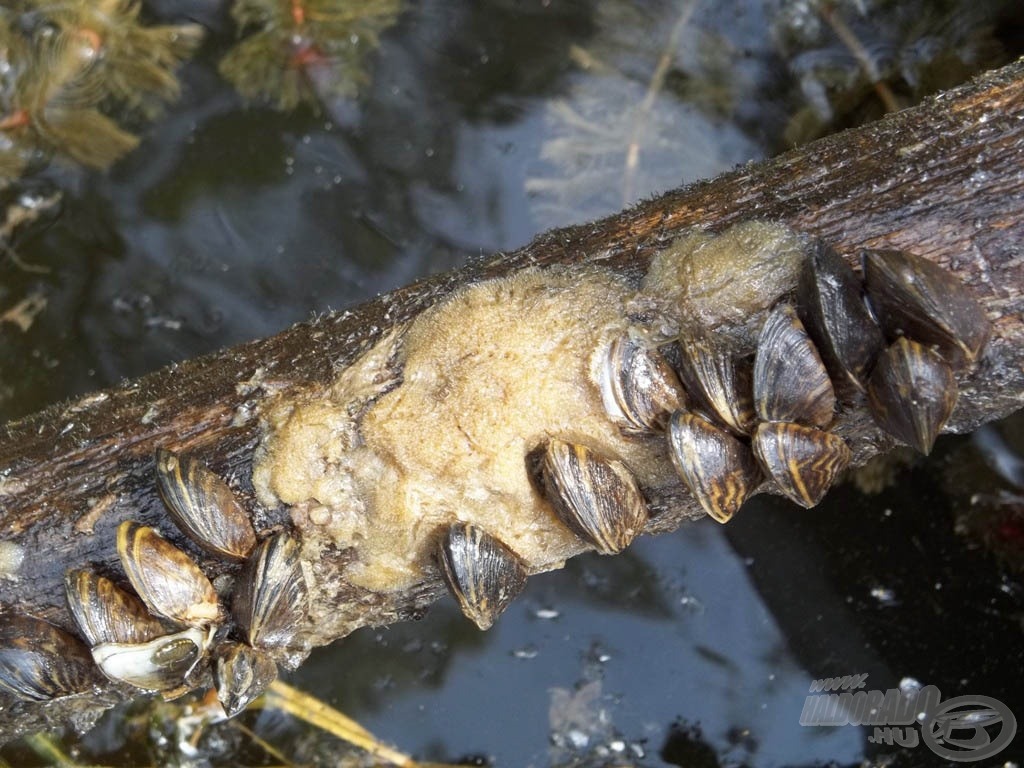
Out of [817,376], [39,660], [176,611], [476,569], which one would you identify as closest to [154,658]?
[176,611]

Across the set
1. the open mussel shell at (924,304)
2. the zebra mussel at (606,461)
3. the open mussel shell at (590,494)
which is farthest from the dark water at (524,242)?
the open mussel shell at (924,304)

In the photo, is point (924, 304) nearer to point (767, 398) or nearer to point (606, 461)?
point (767, 398)

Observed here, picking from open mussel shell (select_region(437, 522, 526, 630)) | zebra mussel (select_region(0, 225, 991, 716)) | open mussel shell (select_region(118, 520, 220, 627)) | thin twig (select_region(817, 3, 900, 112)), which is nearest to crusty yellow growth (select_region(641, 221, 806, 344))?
zebra mussel (select_region(0, 225, 991, 716))

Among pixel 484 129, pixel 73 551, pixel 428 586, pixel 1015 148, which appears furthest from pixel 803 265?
pixel 484 129

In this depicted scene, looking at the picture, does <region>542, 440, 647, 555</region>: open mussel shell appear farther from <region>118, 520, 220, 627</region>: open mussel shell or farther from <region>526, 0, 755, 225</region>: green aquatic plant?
<region>526, 0, 755, 225</region>: green aquatic plant

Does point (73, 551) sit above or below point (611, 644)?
above

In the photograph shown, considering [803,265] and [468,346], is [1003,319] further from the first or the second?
[468,346]

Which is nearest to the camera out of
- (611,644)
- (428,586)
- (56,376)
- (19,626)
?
(19,626)
